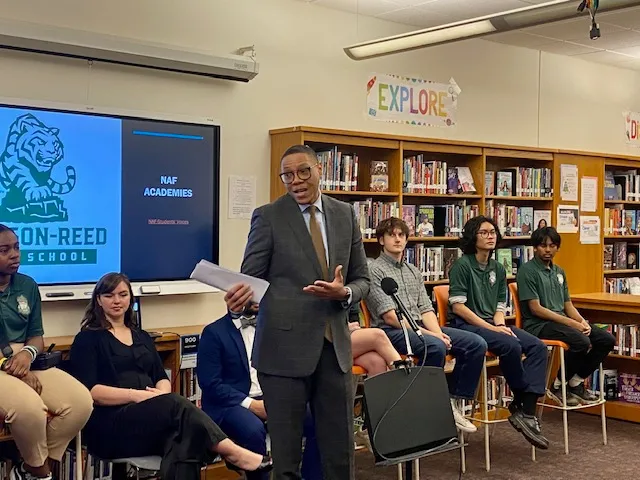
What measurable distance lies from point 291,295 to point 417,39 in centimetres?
265

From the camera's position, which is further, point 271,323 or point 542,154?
point 542,154

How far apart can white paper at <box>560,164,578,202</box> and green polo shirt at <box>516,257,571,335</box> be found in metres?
1.11

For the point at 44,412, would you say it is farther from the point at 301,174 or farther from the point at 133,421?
the point at 301,174

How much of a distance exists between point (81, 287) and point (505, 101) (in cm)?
397

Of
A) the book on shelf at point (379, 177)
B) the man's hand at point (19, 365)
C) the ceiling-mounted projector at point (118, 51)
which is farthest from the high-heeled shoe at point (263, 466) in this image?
the book on shelf at point (379, 177)

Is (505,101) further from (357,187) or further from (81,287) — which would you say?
(81,287)

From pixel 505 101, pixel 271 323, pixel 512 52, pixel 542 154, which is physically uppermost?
pixel 512 52

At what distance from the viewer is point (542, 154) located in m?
6.56

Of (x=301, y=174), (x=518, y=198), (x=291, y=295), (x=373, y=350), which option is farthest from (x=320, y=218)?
(x=518, y=198)

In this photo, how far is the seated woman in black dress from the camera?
11.5 feet

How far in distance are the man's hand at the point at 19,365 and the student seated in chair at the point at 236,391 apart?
2.56 ft

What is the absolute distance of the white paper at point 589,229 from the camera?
6836 mm

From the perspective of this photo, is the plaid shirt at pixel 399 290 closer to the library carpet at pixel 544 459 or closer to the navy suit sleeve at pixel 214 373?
the library carpet at pixel 544 459

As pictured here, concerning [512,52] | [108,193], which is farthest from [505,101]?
[108,193]
